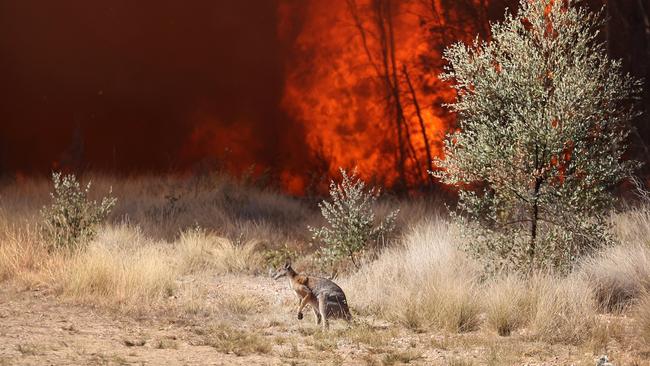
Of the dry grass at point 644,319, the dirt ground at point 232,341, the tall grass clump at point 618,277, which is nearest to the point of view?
the dirt ground at point 232,341

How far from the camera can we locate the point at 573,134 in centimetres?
1097

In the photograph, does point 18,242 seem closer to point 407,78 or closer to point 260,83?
point 407,78

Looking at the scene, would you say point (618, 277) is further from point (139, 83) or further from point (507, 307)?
point (139, 83)

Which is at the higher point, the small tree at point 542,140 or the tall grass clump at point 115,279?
the small tree at point 542,140

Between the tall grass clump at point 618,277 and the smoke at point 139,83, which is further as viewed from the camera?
the smoke at point 139,83

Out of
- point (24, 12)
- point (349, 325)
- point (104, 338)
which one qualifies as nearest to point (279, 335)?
point (349, 325)

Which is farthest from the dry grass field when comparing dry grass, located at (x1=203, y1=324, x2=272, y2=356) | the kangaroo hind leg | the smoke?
the smoke

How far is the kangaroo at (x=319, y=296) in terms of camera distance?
922 centimetres

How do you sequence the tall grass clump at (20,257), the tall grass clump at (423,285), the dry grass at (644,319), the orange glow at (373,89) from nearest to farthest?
the dry grass at (644,319) < the tall grass clump at (423,285) < the tall grass clump at (20,257) < the orange glow at (373,89)

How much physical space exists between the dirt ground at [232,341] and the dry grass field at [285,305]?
19 mm

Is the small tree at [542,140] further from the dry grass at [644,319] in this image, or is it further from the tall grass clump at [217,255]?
the tall grass clump at [217,255]

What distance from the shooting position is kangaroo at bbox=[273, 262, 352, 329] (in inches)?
363

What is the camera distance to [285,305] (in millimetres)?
10812

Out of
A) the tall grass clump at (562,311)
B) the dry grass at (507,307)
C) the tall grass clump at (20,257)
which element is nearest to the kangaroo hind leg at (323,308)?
the dry grass at (507,307)
